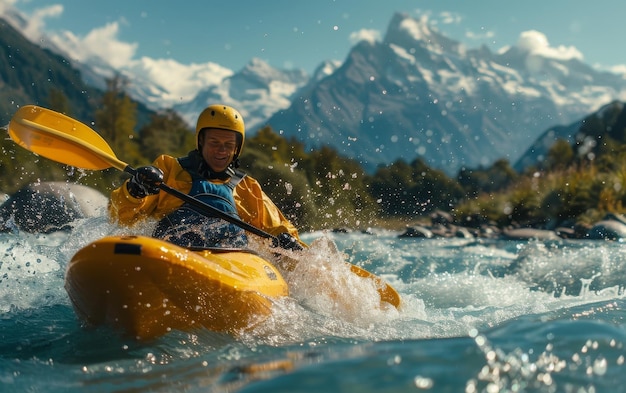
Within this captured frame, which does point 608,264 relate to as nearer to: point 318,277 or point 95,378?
point 318,277

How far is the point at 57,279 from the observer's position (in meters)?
6.16

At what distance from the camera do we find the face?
466 cm

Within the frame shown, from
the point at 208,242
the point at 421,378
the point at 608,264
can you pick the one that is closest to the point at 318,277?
the point at 208,242

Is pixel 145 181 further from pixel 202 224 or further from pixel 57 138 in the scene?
pixel 57 138

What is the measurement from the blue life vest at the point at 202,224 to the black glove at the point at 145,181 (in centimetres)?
29

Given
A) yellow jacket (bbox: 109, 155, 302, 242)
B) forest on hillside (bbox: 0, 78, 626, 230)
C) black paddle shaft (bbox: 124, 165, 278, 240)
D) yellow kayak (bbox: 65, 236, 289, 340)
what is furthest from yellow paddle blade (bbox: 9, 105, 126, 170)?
forest on hillside (bbox: 0, 78, 626, 230)

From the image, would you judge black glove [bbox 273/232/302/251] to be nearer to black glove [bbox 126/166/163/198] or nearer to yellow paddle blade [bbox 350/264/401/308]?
yellow paddle blade [bbox 350/264/401/308]

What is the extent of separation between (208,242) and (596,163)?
23306 mm

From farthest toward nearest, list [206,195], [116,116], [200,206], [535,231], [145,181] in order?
[116,116] < [535,231] < [206,195] < [200,206] < [145,181]

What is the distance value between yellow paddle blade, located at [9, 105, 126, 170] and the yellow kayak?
73.7 inches

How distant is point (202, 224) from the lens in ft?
14.1

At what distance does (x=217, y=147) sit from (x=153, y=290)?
172cm

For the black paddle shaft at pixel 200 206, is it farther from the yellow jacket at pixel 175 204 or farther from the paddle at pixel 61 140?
the paddle at pixel 61 140

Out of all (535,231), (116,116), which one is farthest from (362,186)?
(116,116)
